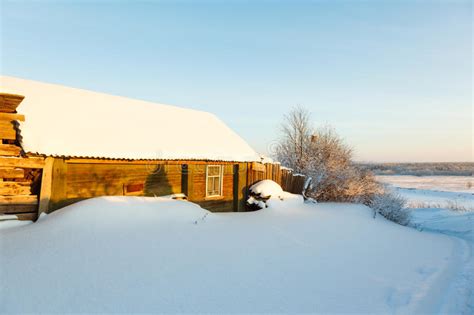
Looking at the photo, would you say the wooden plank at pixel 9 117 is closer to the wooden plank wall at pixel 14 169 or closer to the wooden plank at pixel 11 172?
the wooden plank wall at pixel 14 169

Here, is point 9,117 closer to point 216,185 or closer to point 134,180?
point 134,180

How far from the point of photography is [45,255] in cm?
500

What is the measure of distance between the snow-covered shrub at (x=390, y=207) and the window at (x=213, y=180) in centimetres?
902

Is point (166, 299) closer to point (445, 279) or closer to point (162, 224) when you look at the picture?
point (162, 224)

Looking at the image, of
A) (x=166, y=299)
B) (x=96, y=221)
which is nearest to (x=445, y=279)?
(x=166, y=299)

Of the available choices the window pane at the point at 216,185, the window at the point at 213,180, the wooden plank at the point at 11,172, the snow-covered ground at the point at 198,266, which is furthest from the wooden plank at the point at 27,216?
the window pane at the point at 216,185

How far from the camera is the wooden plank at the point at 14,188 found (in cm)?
757

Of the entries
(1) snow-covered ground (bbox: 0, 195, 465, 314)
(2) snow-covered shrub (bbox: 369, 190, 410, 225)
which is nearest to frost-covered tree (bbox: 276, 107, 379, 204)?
(2) snow-covered shrub (bbox: 369, 190, 410, 225)

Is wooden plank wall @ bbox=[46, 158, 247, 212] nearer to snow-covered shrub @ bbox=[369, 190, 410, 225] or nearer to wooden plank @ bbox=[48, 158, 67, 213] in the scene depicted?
wooden plank @ bbox=[48, 158, 67, 213]

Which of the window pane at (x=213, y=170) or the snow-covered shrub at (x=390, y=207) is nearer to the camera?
the window pane at (x=213, y=170)

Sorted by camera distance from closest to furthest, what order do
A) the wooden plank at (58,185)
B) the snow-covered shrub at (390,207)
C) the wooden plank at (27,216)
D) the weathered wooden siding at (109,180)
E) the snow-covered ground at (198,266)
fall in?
the snow-covered ground at (198,266) → the wooden plank at (27,216) → the wooden plank at (58,185) → the weathered wooden siding at (109,180) → the snow-covered shrub at (390,207)

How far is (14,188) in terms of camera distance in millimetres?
7672

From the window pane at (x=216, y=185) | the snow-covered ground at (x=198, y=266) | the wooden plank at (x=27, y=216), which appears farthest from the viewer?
the window pane at (x=216, y=185)

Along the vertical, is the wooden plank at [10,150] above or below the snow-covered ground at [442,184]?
above
